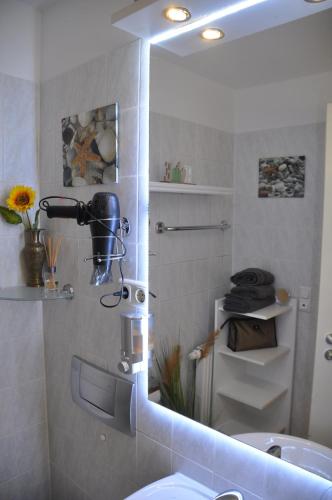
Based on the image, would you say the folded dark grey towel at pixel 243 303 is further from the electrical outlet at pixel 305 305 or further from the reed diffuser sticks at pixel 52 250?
the reed diffuser sticks at pixel 52 250

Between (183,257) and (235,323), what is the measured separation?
10.3 inches

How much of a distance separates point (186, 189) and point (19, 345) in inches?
42.4

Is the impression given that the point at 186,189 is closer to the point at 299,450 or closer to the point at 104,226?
the point at 104,226

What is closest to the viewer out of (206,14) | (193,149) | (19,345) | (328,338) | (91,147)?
(328,338)

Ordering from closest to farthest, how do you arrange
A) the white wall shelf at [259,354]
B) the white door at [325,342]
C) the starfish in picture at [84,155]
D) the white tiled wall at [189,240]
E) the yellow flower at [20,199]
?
the white door at [325,342] → the white wall shelf at [259,354] → the white tiled wall at [189,240] → the starfish in picture at [84,155] → the yellow flower at [20,199]

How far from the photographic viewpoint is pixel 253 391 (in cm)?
112

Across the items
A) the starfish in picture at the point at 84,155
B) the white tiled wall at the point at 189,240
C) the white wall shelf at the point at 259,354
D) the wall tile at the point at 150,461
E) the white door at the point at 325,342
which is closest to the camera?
the white door at the point at 325,342

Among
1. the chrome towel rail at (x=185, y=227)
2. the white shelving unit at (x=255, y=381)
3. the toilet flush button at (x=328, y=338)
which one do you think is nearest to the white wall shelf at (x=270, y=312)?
the white shelving unit at (x=255, y=381)

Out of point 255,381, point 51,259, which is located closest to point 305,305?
point 255,381

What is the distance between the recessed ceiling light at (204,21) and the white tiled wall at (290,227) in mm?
315

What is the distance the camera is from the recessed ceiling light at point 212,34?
1.10 m

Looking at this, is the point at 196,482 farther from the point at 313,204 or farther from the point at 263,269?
the point at 313,204

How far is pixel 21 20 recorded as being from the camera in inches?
65.1

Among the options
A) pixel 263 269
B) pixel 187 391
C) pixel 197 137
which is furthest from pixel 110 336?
pixel 197 137
